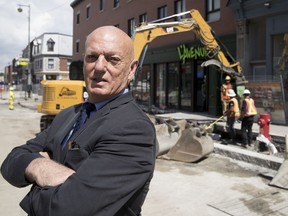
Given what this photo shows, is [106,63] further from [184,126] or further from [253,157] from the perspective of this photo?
[184,126]

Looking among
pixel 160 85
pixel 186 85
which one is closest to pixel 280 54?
pixel 186 85

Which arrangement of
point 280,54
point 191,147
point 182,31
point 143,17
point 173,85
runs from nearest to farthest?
point 191,147 → point 182,31 → point 280,54 → point 173,85 → point 143,17

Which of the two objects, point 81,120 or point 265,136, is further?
point 265,136

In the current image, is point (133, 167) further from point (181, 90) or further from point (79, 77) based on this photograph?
point (79, 77)

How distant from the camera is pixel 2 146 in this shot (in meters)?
10.9

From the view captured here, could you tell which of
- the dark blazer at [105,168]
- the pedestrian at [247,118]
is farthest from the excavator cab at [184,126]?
the dark blazer at [105,168]

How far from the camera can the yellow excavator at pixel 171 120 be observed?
9312 millimetres

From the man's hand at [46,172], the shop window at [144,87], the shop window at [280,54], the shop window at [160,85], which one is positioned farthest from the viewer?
the shop window at [144,87]

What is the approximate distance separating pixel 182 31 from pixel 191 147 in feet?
17.6

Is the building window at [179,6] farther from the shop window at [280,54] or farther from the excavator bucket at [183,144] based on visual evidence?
the excavator bucket at [183,144]

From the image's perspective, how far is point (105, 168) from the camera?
1458mm

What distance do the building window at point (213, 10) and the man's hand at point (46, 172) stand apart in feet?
57.0

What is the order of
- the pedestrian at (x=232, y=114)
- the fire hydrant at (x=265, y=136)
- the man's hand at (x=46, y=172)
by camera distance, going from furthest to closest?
the pedestrian at (x=232, y=114) < the fire hydrant at (x=265, y=136) < the man's hand at (x=46, y=172)

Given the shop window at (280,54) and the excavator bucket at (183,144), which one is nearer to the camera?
the excavator bucket at (183,144)
